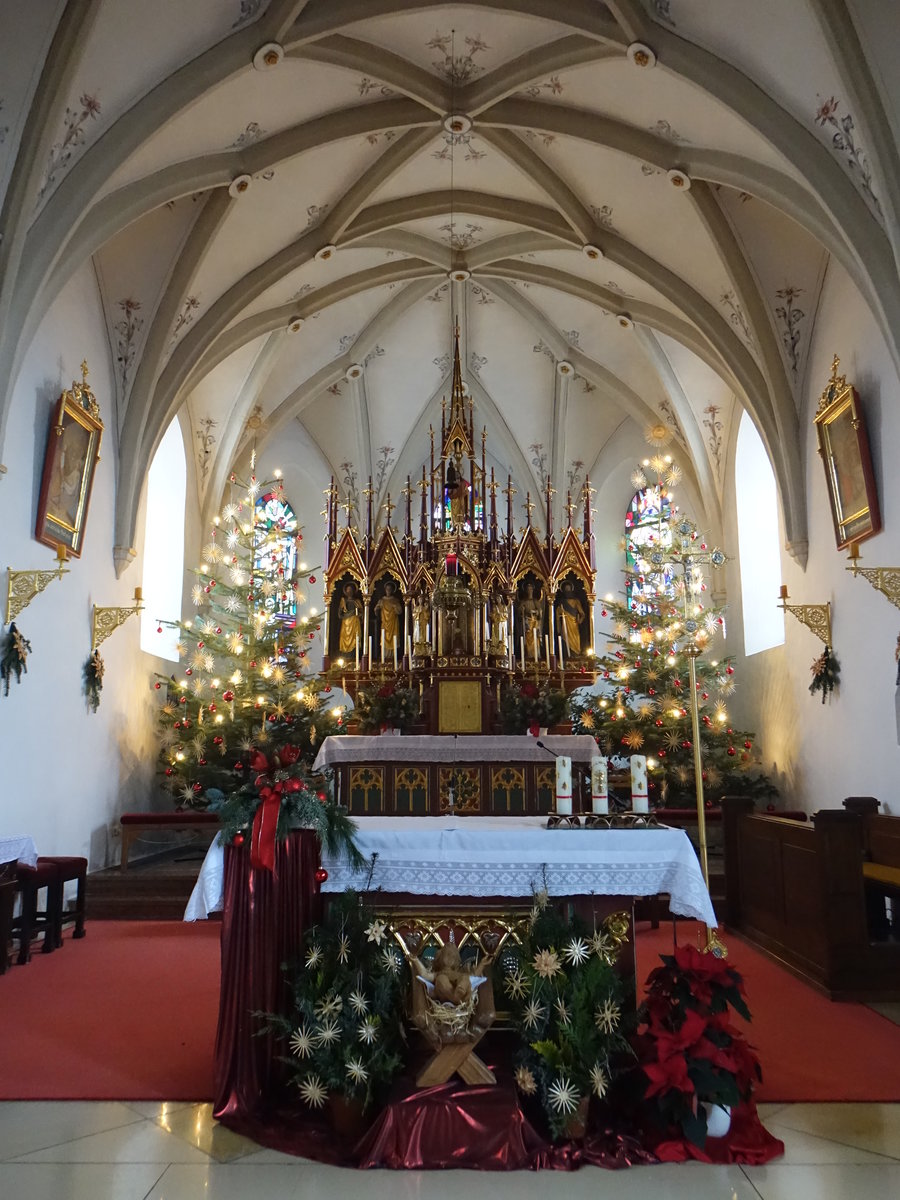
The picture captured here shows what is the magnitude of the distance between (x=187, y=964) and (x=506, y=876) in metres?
4.21

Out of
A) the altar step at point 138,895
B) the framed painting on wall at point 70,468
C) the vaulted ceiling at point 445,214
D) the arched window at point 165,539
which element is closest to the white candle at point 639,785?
the vaulted ceiling at point 445,214

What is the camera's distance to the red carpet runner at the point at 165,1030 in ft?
15.0

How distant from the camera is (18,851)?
7.68 m

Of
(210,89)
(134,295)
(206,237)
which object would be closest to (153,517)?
(134,295)

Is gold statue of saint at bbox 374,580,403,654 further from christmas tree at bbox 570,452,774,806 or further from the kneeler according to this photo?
the kneeler

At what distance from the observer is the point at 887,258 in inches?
309

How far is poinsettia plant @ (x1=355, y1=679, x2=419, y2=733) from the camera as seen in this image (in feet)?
35.3

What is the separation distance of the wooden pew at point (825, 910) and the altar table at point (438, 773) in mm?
2651

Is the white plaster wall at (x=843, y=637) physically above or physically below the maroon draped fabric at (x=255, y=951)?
above

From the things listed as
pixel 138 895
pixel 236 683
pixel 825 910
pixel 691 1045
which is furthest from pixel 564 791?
pixel 236 683

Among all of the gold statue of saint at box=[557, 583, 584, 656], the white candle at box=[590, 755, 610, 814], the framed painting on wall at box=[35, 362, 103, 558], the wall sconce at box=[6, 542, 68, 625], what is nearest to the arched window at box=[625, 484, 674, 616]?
the gold statue of saint at box=[557, 583, 584, 656]

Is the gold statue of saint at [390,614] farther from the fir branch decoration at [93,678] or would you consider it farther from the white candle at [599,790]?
the white candle at [599,790]

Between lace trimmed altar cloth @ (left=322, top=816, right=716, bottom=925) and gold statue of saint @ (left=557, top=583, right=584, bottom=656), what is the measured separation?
753 centimetres

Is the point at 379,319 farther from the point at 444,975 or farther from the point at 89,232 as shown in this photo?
the point at 444,975
